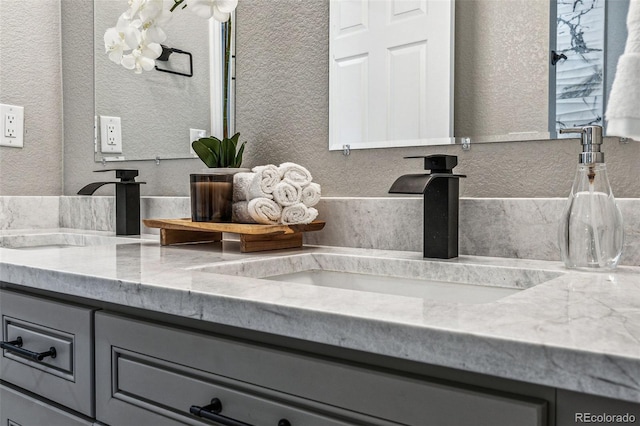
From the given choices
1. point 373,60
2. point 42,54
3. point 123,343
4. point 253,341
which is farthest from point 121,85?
point 253,341

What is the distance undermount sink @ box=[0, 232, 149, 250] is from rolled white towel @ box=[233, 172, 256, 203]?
378mm

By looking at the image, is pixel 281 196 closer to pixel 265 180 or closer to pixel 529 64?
pixel 265 180

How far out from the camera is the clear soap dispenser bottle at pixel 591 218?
0.83m

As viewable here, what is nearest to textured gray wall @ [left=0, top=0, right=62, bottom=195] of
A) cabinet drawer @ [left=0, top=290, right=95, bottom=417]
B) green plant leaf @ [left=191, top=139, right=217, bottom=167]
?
green plant leaf @ [left=191, top=139, right=217, bottom=167]

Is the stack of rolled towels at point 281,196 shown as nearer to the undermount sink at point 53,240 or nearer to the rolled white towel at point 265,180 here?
the rolled white towel at point 265,180

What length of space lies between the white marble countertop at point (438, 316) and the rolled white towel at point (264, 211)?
24cm

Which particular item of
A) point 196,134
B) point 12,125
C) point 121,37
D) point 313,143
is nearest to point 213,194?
point 313,143

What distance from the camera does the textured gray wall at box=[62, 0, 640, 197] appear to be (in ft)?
3.27

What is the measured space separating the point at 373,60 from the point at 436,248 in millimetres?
448

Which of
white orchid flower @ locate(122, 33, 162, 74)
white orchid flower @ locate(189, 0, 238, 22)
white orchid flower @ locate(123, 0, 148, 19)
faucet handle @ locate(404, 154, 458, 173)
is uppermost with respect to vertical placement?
white orchid flower @ locate(123, 0, 148, 19)

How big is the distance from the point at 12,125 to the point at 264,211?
1150 mm

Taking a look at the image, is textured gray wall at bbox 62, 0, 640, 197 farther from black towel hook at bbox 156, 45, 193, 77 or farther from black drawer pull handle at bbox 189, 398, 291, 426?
black drawer pull handle at bbox 189, 398, 291, 426

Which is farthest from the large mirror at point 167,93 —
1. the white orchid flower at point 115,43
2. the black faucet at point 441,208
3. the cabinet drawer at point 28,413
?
the cabinet drawer at point 28,413

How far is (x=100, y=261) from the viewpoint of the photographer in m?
0.94
